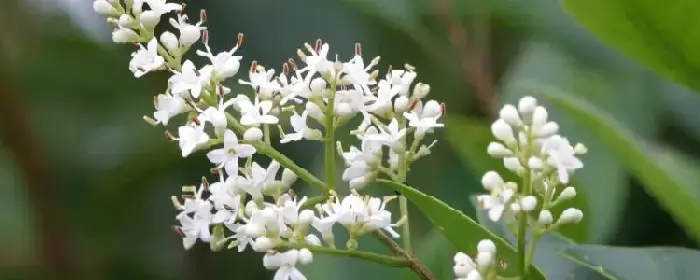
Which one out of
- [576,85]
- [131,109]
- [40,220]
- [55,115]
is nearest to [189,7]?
[131,109]

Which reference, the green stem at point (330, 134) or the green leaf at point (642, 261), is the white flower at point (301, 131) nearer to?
the green stem at point (330, 134)

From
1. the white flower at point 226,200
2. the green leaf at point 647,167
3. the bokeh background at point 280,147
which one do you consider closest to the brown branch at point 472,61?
the bokeh background at point 280,147

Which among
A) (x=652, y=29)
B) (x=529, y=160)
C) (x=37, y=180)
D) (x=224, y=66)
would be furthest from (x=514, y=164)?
(x=37, y=180)

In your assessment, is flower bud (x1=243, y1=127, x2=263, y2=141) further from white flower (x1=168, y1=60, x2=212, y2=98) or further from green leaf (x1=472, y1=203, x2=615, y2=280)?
green leaf (x1=472, y1=203, x2=615, y2=280)

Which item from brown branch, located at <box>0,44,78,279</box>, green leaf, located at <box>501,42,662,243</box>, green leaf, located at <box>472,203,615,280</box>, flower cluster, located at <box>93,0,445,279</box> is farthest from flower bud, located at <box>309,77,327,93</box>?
brown branch, located at <box>0,44,78,279</box>

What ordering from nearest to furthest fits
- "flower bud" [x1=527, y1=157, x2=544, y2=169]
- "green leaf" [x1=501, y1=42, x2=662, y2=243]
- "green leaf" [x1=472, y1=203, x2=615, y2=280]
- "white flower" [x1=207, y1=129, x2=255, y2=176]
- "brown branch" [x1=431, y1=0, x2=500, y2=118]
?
"flower bud" [x1=527, y1=157, x2=544, y2=169], "white flower" [x1=207, y1=129, x2=255, y2=176], "green leaf" [x1=472, y1=203, x2=615, y2=280], "green leaf" [x1=501, y1=42, x2=662, y2=243], "brown branch" [x1=431, y1=0, x2=500, y2=118]

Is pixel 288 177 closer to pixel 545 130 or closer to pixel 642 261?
pixel 545 130
